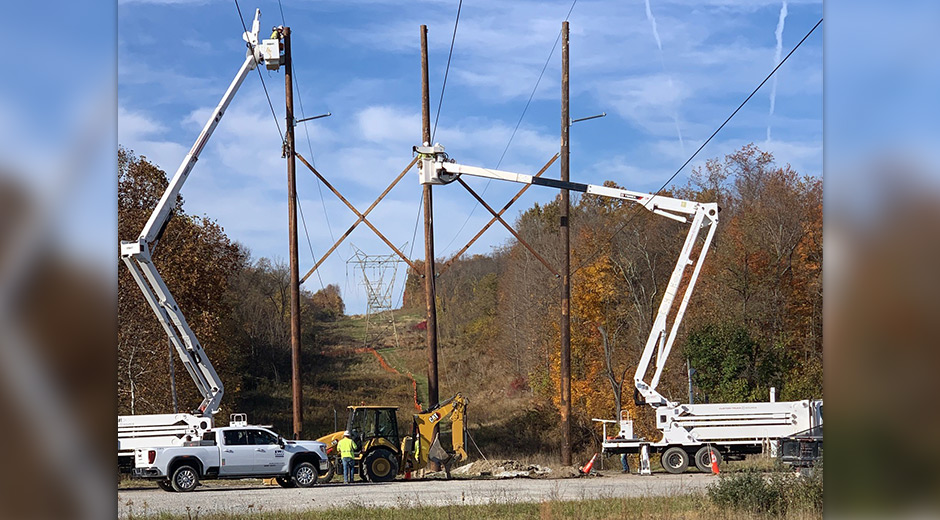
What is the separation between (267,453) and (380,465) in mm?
3198

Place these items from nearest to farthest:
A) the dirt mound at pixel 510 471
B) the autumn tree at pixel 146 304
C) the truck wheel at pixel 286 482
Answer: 1. the truck wheel at pixel 286 482
2. the dirt mound at pixel 510 471
3. the autumn tree at pixel 146 304

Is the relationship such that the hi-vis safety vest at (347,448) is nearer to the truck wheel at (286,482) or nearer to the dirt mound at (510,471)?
the truck wheel at (286,482)

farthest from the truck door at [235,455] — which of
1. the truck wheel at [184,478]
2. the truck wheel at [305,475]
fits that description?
the truck wheel at [305,475]

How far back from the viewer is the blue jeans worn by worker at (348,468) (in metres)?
22.8

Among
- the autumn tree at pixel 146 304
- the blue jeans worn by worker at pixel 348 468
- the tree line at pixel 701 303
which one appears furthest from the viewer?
the tree line at pixel 701 303

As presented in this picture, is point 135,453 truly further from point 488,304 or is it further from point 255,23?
point 488,304

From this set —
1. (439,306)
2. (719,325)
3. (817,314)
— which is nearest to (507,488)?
(719,325)

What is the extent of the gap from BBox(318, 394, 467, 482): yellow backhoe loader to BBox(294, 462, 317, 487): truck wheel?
4.49 ft

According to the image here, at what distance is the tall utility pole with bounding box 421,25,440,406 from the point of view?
27.7 meters

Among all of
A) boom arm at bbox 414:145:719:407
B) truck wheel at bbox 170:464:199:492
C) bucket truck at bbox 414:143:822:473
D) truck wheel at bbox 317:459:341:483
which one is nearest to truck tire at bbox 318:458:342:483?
truck wheel at bbox 317:459:341:483

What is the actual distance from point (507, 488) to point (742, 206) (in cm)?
2648

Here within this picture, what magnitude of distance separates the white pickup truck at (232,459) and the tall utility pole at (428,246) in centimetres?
623

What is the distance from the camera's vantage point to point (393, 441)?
923 inches

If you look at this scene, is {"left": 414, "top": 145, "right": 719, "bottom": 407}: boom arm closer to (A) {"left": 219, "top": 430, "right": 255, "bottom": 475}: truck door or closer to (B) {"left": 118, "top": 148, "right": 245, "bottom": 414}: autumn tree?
(A) {"left": 219, "top": 430, "right": 255, "bottom": 475}: truck door
